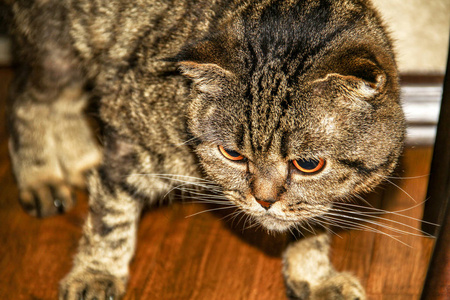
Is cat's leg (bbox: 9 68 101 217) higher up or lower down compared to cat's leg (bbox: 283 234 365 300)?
higher up

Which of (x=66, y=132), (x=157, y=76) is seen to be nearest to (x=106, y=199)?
(x=157, y=76)

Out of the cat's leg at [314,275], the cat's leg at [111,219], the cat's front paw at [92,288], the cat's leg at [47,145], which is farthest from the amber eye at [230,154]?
the cat's leg at [47,145]

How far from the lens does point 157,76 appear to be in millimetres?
1192

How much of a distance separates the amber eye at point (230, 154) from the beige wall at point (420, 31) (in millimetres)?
679

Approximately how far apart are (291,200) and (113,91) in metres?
0.49

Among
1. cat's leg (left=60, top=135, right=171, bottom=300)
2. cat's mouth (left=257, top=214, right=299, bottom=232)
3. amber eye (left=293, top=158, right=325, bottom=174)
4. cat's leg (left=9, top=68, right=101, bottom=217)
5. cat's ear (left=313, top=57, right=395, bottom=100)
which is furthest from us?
cat's leg (left=9, top=68, right=101, bottom=217)

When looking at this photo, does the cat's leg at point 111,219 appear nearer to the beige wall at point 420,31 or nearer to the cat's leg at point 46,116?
the cat's leg at point 46,116

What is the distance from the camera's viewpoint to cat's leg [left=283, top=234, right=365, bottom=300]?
4.32ft

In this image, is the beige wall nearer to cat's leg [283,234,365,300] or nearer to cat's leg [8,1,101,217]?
cat's leg [283,234,365,300]

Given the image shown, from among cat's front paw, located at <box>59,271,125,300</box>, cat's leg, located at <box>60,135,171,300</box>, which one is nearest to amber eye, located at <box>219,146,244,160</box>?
cat's leg, located at <box>60,135,171,300</box>

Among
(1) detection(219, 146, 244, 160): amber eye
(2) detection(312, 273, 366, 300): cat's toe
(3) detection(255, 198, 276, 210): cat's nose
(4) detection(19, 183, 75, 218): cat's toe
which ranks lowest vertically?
(2) detection(312, 273, 366, 300): cat's toe

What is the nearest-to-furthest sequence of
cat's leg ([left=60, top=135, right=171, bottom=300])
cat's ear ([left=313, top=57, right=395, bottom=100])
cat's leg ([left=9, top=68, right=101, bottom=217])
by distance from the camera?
cat's ear ([left=313, top=57, right=395, bottom=100]), cat's leg ([left=60, top=135, right=171, bottom=300]), cat's leg ([left=9, top=68, right=101, bottom=217])

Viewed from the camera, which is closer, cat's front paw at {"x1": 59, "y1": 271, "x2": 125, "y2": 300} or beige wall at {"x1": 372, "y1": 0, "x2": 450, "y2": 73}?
cat's front paw at {"x1": 59, "y1": 271, "x2": 125, "y2": 300}

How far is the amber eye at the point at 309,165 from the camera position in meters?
1.02
